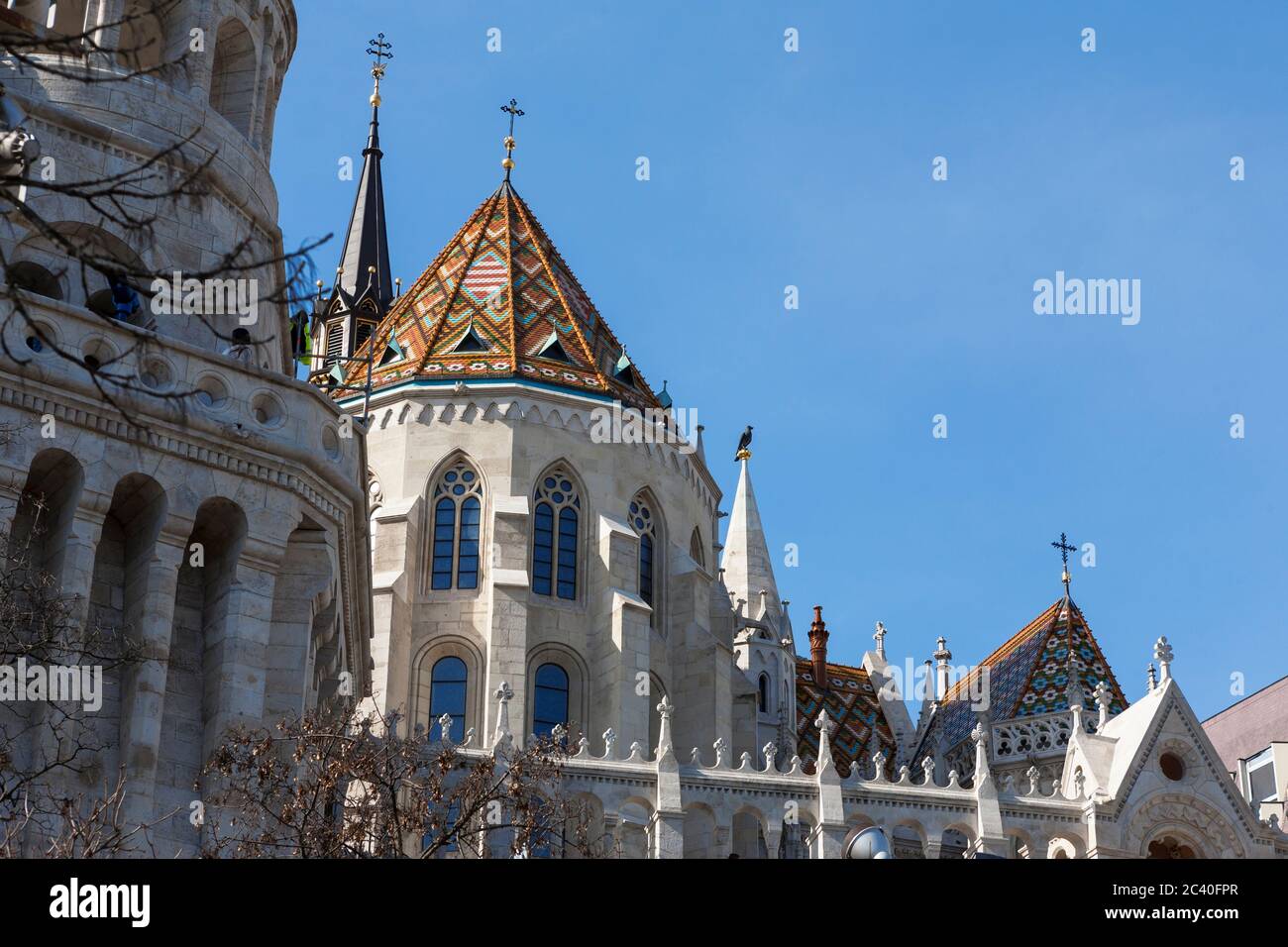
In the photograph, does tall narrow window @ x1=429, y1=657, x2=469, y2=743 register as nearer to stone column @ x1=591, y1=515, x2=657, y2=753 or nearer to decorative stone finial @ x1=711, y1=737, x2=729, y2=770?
stone column @ x1=591, y1=515, x2=657, y2=753

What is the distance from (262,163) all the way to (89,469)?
7.54 metres

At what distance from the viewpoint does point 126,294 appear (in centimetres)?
2434

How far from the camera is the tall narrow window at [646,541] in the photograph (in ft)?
136

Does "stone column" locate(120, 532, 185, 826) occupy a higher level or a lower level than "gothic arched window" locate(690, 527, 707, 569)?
lower

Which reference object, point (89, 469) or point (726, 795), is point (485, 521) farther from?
point (89, 469)

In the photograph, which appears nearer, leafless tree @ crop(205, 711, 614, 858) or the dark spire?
leafless tree @ crop(205, 711, 614, 858)

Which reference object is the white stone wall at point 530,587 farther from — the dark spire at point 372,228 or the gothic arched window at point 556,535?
the dark spire at point 372,228

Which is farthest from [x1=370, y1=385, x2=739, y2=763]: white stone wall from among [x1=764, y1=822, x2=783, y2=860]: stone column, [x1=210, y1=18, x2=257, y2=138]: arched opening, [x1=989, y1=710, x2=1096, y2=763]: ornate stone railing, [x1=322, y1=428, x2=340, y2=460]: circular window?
[x1=322, y1=428, x2=340, y2=460]: circular window

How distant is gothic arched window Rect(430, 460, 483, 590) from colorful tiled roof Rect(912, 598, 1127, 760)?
12.9 meters

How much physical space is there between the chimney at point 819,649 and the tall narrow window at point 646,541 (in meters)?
10.3

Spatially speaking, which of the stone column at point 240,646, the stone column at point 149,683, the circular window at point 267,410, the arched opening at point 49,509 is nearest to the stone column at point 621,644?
the circular window at point 267,410

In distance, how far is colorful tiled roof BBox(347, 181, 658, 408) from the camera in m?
41.8

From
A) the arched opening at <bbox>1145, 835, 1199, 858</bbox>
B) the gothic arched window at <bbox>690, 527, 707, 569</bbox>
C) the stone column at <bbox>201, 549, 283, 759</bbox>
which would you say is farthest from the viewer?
the gothic arched window at <bbox>690, 527, 707, 569</bbox>
